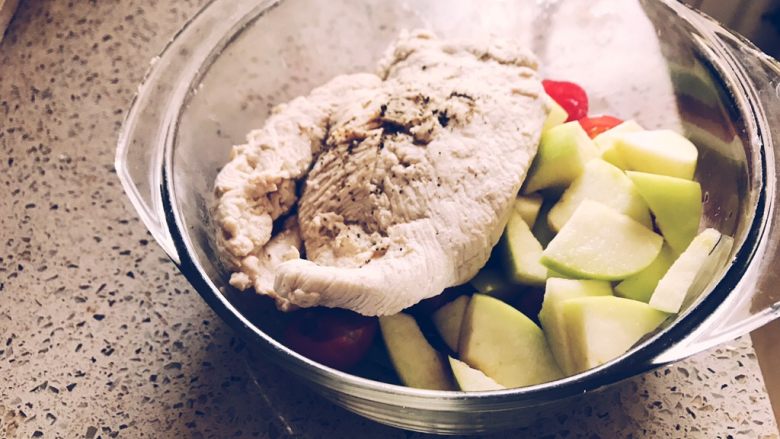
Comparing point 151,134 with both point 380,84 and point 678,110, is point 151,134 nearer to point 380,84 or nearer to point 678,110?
point 380,84

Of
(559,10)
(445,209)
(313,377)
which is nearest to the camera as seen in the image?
(313,377)

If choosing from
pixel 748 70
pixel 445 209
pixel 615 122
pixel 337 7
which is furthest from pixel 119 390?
pixel 748 70

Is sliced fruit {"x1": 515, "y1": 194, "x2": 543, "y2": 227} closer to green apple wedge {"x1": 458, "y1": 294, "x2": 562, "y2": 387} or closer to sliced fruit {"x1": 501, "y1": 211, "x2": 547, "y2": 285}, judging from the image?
sliced fruit {"x1": 501, "y1": 211, "x2": 547, "y2": 285}

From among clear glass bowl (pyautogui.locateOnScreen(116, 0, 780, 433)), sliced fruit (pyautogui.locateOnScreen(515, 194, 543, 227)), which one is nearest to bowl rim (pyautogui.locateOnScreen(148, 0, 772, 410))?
clear glass bowl (pyautogui.locateOnScreen(116, 0, 780, 433))

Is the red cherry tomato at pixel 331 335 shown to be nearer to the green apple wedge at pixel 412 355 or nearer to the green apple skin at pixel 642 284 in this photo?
the green apple wedge at pixel 412 355

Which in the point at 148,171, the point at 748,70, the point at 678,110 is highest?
the point at 748,70

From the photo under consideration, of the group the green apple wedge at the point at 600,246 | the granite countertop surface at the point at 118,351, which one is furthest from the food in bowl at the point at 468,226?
the granite countertop surface at the point at 118,351

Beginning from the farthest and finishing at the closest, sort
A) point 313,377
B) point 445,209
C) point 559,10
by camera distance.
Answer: point 559,10 → point 445,209 → point 313,377
